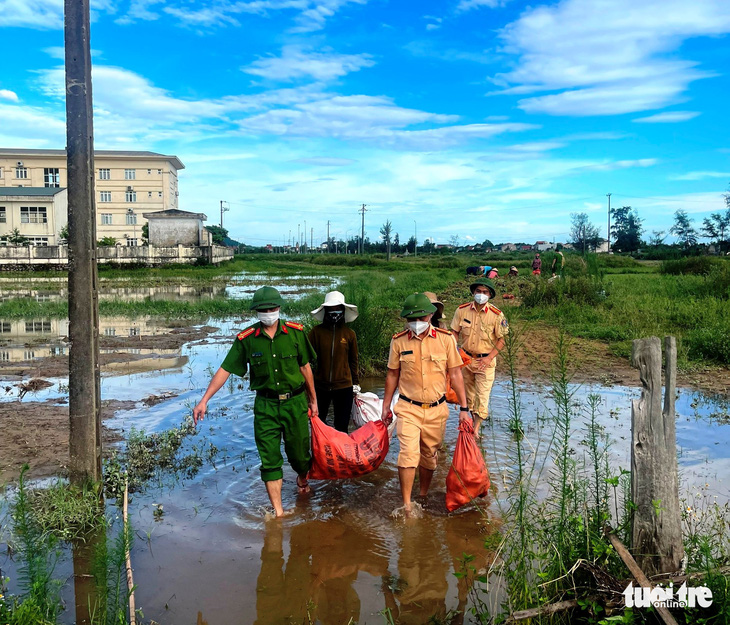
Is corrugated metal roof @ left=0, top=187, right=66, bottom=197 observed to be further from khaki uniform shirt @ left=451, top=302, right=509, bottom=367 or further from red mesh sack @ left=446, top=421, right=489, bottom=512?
red mesh sack @ left=446, top=421, right=489, bottom=512

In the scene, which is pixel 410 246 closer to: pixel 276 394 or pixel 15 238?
pixel 15 238

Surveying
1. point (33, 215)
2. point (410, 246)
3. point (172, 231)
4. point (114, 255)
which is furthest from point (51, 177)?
point (410, 246)

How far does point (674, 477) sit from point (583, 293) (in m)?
15.2

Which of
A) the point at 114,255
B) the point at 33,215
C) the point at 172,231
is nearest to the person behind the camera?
the point at 114,255

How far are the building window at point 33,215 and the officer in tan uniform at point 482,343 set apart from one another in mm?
50008

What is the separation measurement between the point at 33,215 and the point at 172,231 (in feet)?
37.0

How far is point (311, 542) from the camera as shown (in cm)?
483

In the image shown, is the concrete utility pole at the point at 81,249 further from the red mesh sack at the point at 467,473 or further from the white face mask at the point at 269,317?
the red mesh sack at the point at 467,473

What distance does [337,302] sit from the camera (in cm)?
599

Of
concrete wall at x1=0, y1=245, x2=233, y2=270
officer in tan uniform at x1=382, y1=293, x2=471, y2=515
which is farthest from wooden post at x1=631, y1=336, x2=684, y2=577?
concrete wall at x1=0, y1=245, x2=233, y2=270

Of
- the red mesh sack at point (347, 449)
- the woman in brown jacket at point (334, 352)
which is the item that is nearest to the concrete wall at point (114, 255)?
the woman in brown jacket at point (334, 352)

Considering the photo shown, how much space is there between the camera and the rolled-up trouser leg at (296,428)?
5.20 m

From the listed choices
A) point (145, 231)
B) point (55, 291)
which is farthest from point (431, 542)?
point (145, 231)

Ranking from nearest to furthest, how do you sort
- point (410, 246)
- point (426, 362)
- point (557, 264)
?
point (426, 362), point (557, 264), point (410, 246)
